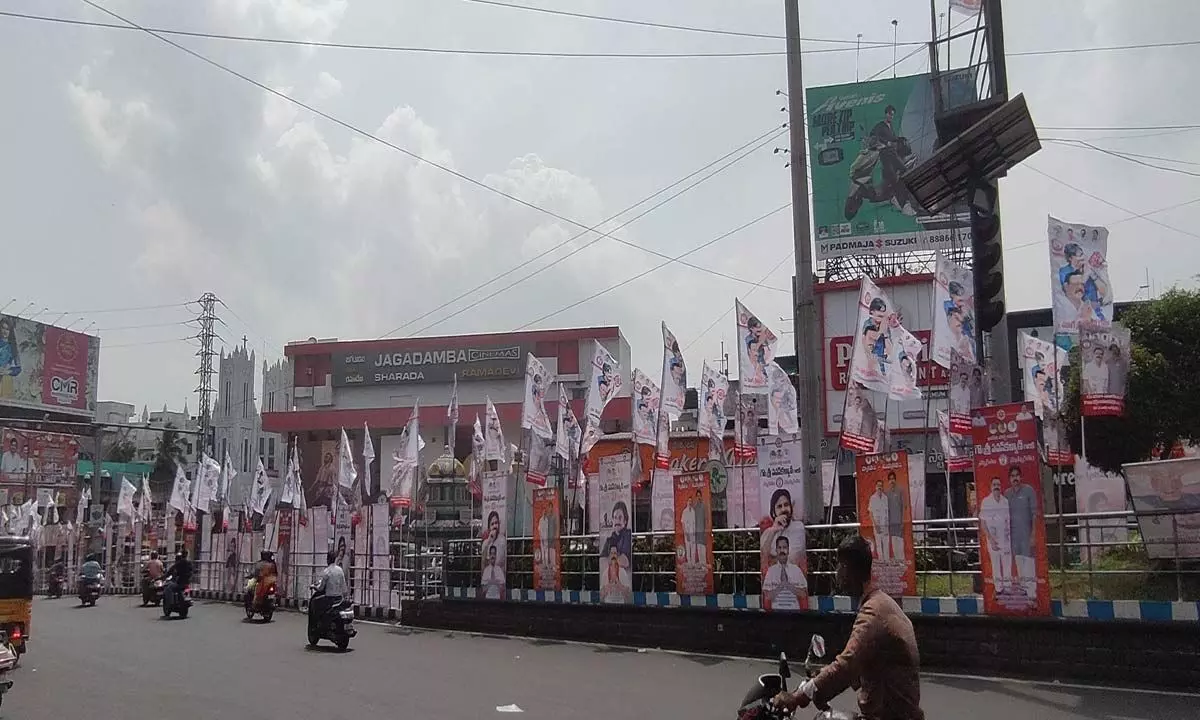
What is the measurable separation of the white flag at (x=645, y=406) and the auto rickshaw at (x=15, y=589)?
12.3 metres

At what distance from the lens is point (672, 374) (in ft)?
66.4

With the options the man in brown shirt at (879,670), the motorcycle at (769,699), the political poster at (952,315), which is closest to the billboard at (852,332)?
the political poster at (952,315)

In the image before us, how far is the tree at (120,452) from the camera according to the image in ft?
288

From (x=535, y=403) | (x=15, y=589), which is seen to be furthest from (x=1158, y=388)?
(x=15, y=589)

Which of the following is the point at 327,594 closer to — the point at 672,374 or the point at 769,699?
the point at 672,374

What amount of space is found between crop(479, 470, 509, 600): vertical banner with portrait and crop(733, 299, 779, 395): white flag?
190 inches

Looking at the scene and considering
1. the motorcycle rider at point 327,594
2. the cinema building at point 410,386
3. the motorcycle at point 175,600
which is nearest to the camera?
the motorcycle rider at point 327,594

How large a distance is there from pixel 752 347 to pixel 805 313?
3708 mm

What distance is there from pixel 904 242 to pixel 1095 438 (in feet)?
63.3

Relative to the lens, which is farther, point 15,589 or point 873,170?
point 873,170

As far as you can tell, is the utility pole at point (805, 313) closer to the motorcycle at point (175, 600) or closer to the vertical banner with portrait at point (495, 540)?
the vertical banner with portrait at point (495, 540)

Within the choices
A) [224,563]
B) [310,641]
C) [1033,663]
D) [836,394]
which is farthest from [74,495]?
[1033,663]

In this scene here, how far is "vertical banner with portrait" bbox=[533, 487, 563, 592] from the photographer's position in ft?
57.0

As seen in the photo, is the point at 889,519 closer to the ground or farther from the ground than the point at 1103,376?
closer to the ground
